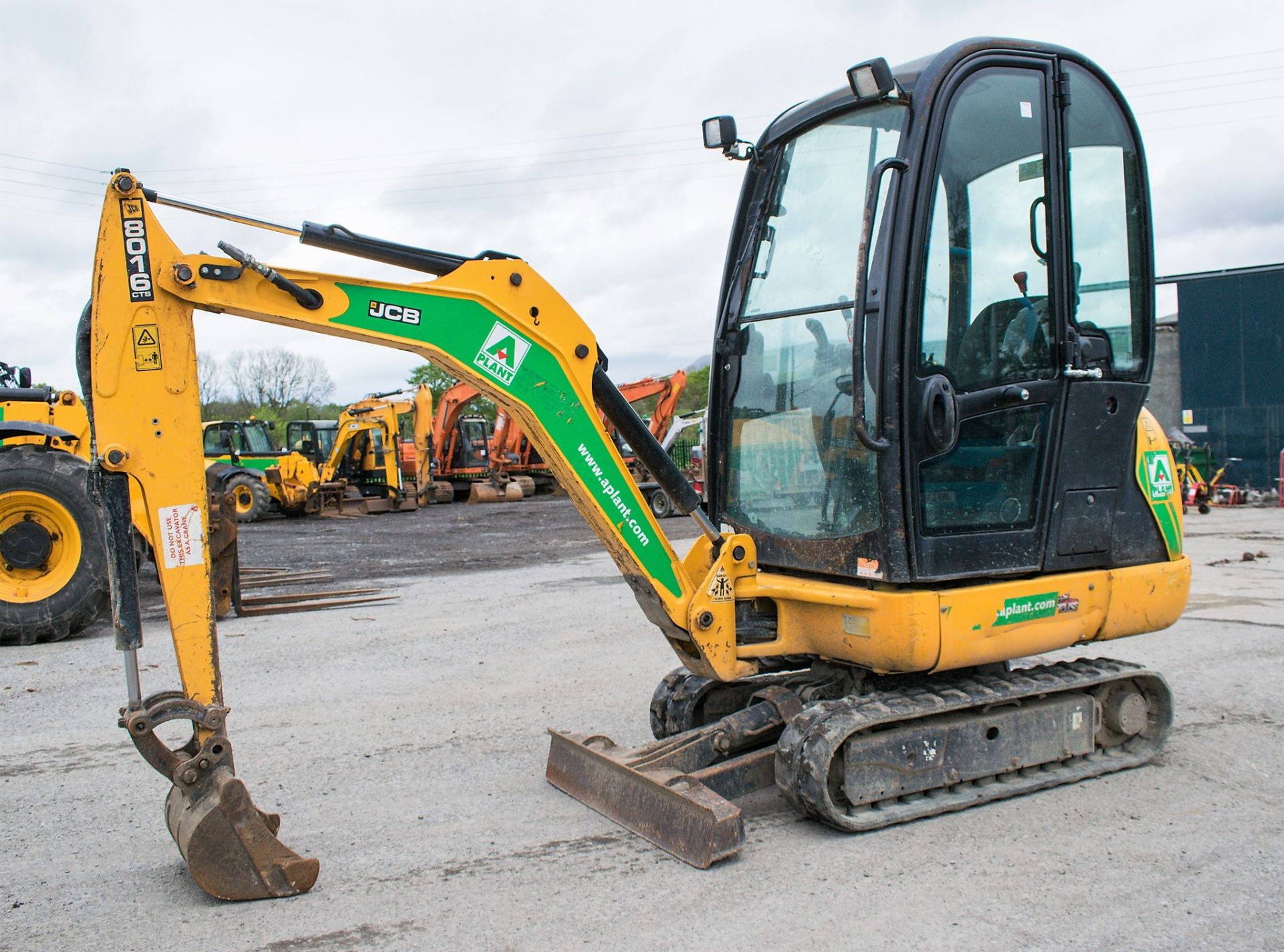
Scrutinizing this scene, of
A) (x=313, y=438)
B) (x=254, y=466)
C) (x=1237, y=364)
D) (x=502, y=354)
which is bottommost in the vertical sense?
(x=254, y=466)

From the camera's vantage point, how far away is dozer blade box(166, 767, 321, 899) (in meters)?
3.39

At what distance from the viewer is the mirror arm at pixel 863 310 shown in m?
3.84

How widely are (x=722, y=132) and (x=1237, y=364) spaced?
25359 millimetres

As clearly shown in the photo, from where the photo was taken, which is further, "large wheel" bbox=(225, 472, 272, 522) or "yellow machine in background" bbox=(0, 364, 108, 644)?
"large wheel" bbox=(225, 472, 272, 522)

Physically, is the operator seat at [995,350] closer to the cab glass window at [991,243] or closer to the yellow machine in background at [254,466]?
the cab glass window at [991,243]

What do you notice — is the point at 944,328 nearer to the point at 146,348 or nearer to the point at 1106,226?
the point at 1106,226

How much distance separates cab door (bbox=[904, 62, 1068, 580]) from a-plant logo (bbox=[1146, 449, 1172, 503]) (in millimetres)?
736

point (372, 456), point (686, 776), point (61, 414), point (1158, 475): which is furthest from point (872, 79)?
point (372, 456)

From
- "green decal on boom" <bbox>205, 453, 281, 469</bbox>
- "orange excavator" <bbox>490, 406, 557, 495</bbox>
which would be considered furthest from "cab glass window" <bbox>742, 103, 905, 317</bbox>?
"orange excavator" <bbox>490, 406, 557, 495</bbox>

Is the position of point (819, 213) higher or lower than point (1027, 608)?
higher

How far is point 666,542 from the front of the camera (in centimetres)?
430

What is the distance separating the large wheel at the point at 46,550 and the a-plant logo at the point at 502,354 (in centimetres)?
620

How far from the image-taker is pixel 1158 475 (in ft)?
15.8

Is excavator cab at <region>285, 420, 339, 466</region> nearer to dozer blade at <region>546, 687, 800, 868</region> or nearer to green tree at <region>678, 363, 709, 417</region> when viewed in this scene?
dozer blade at <region>546, 687, 800, 868</region>
